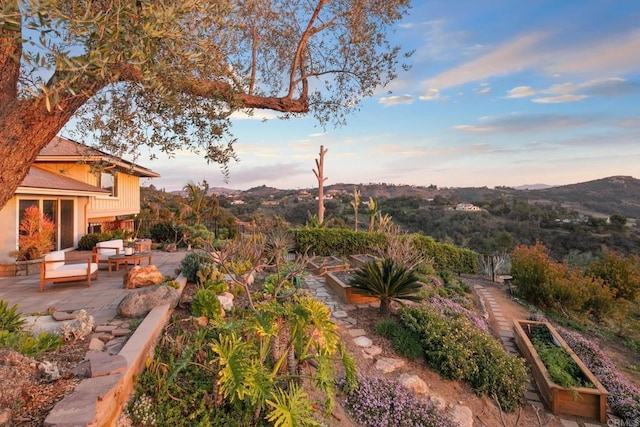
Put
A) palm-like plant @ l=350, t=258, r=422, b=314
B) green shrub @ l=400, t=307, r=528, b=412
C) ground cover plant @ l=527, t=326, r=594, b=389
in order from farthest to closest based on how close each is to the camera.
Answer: palm-like plant @ l=350, t=258, r=422, b=314
ground cover plant @ l=527, t=326, r=594, b=389
green shrub @ l=400, t=307, r=528, b=412

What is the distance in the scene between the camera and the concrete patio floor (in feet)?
18.3

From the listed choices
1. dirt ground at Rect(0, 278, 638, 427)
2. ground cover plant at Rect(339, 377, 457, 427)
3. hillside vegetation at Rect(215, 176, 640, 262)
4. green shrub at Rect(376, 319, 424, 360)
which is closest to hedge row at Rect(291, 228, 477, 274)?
hillside vegetation at Rect(215, 176, 640, 262)

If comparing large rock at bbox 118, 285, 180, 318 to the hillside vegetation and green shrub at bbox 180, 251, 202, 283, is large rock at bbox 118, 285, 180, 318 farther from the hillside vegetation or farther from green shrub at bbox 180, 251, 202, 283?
the hillside vegetation

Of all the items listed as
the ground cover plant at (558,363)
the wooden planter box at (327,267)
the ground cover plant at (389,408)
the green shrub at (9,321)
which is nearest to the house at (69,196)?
the green shrub at (9,321)

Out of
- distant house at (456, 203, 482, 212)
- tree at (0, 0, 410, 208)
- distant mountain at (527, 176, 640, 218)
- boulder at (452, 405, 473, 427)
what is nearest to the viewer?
tree at (0, 0, 410, 208)

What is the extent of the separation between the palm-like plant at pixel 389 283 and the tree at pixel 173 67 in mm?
3006

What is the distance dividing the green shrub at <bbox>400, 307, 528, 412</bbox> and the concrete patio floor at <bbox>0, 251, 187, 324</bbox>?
508cm

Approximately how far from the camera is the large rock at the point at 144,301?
5129 mm

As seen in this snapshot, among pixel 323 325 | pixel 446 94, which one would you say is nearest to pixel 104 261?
pixel 323 325

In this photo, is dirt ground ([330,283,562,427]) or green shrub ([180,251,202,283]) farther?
green shrub ([180,251,202,283])

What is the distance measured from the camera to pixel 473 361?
16.7ft

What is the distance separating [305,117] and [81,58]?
333 centimetres

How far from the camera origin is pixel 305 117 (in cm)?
512

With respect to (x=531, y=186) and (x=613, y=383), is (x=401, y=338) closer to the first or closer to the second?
(x=613, y=383)
